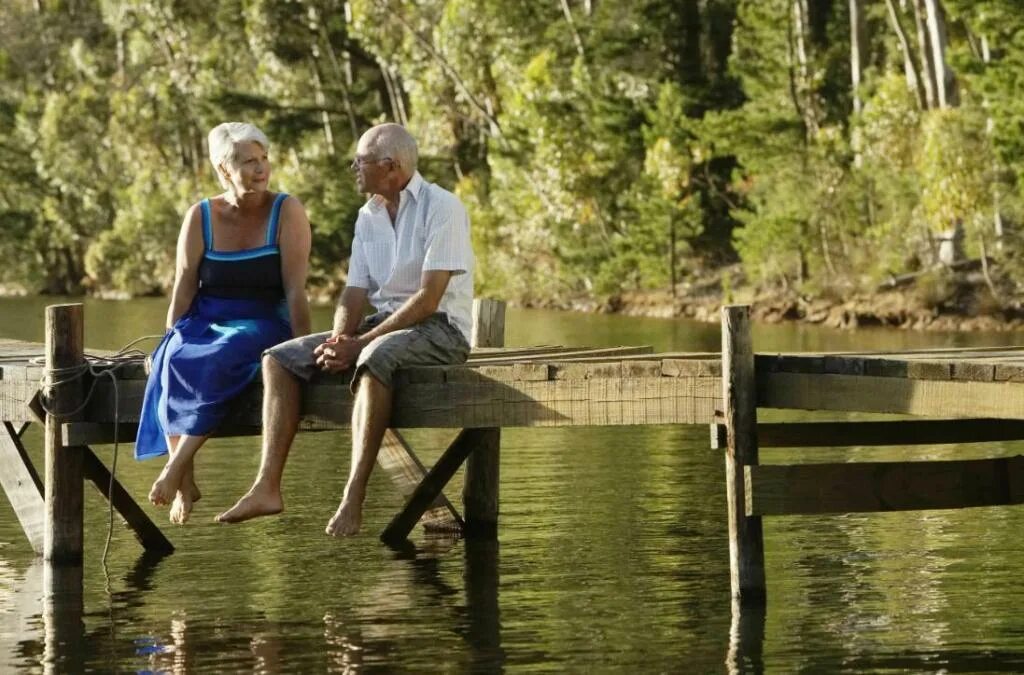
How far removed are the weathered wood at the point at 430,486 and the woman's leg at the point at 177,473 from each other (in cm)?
241

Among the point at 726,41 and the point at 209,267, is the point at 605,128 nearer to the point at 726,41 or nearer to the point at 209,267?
the point at 726,41

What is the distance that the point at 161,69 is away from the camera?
231 ft

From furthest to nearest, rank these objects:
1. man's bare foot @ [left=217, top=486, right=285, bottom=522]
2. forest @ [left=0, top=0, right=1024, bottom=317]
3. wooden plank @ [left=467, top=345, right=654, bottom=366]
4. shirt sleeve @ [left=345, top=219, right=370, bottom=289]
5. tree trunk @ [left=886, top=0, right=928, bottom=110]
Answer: tree trunk @ [left=886, top=0, right=928, bottom=110] → forest @ [left=0, top=0, right=1024, bottom=317] → wooden plank @ [left=467, top=345, right=654, bottom=366] → shirt sleeve @ [left=345, top=219, right=370, bottom=289] → man's bare foot @ [left=217, top=486, right=285, bottom=522]

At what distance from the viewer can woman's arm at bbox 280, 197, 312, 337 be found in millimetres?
11391

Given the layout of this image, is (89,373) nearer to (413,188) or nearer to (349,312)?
(349,312)

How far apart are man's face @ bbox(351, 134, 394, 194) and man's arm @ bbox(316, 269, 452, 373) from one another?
483 mm

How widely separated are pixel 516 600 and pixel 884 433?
225cm

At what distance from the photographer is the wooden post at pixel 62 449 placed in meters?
12.0

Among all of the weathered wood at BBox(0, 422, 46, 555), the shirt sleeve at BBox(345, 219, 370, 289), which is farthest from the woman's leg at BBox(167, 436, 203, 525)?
the weathered wood at BBox(0, 422, 46, 555)

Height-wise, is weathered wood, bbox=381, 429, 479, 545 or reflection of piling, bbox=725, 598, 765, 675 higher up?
weathered wood, bbox=381, 429, 479, 545

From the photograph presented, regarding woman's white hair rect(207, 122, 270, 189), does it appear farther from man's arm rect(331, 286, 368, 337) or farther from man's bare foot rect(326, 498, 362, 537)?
man's bare foot rect(326, 498, 362, 537)

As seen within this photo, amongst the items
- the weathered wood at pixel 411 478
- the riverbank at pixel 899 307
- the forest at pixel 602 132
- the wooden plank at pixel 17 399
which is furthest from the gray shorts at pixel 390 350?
the forest at pixel 602 132

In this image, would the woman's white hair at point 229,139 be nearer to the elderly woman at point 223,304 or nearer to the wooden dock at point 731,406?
→ the elderly woman at point 223,304

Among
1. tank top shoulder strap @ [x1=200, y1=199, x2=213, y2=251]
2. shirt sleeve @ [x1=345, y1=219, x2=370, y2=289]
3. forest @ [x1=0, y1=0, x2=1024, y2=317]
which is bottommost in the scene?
shirt sleeve @ [x1=345, y1=219, x2=370, y2=289]
